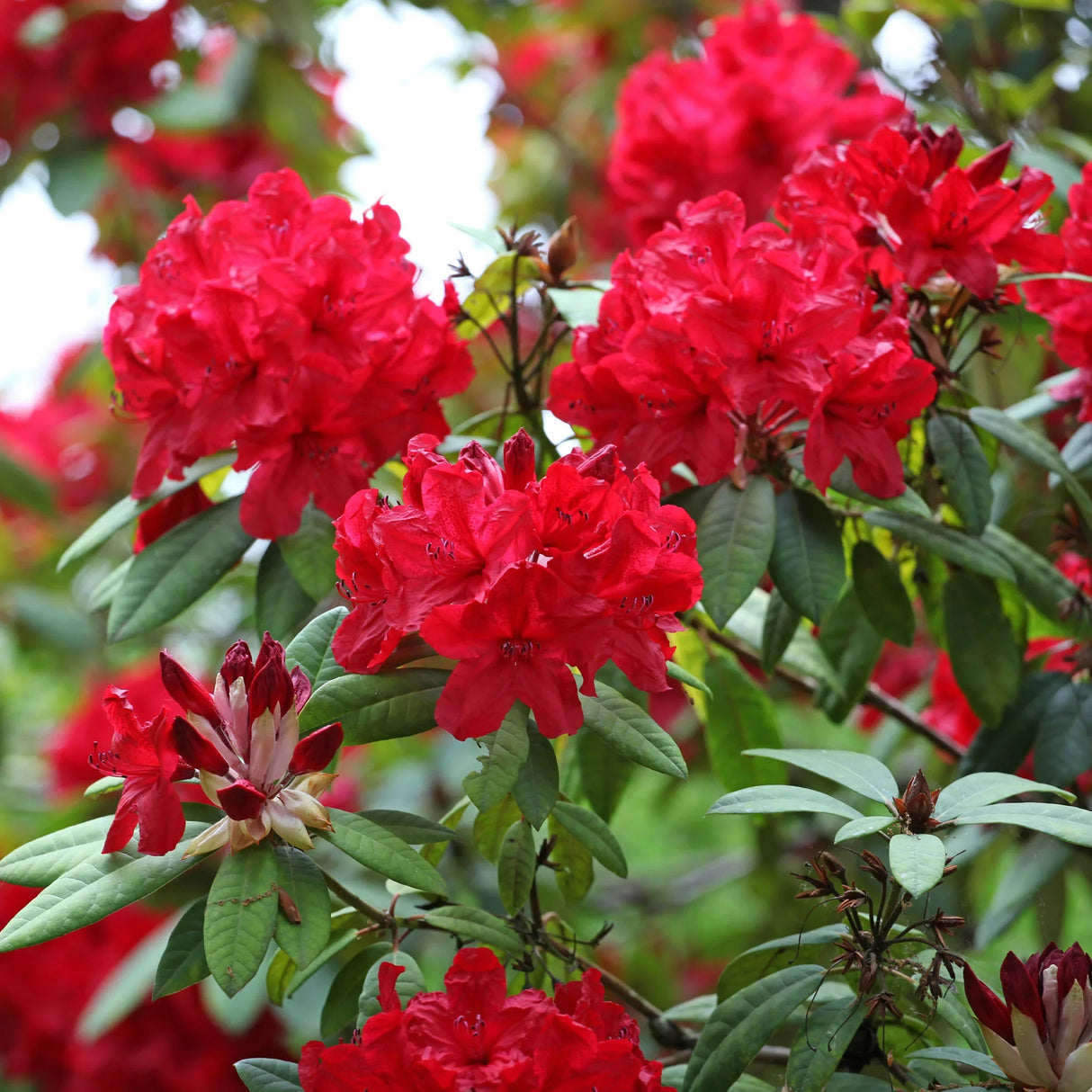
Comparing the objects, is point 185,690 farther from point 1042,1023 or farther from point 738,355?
point 1042,1023

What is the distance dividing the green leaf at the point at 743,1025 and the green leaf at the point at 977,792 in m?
0.17

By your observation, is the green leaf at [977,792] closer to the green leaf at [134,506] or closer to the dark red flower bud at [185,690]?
the dark red flower bud at [185,690]

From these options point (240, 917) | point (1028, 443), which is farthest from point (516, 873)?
point (1028, 443)

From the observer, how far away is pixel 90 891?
824 millimetres

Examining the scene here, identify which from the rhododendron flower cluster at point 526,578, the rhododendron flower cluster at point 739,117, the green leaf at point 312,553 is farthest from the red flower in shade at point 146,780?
the rhododendron flower cluster at point 739,117

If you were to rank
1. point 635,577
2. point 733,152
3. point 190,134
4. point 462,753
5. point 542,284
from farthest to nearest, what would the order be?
1. point 190,134
2. point 462,753
3. point 733,152
4. point 542,284
5. point 635,577

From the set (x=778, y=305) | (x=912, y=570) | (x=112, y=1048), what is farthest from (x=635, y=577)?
(x=112, y=1048)

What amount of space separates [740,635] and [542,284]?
0.43m

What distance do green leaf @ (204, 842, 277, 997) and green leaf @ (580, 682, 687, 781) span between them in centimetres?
25

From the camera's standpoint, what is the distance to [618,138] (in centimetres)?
177

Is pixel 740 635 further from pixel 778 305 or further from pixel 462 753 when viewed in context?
pixel 462 753

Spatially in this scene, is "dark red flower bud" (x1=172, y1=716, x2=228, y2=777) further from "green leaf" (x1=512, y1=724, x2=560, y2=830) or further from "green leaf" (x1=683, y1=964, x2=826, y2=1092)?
"green leaf" (x1=683, y1=964, x2=826, y2=1092)

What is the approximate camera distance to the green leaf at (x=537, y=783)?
86cm

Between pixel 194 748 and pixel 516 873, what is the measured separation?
323mm
